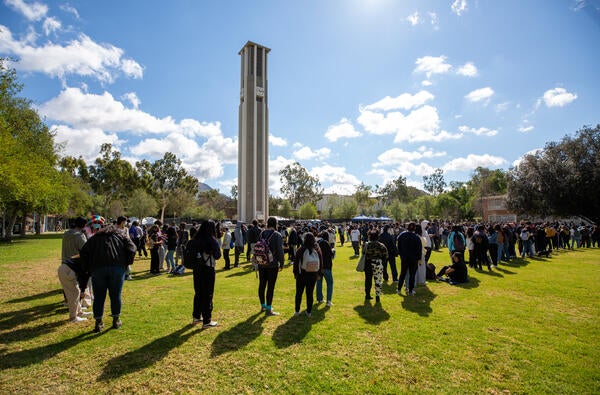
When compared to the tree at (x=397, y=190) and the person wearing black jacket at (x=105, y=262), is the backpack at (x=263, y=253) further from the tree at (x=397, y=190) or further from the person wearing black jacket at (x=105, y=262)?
the tree at (x=397, y=190)

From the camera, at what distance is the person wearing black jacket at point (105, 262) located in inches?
197

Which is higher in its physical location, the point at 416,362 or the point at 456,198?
the point at 456,198

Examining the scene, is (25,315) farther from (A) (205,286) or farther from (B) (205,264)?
(B) (205,264)

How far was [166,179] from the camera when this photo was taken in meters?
67.5

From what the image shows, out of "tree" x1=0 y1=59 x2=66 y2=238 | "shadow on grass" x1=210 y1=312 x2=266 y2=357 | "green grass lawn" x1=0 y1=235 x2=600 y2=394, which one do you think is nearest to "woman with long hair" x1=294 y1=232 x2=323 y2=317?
"green grass lawn" x1=0 y1=235 x2=600 y2=394

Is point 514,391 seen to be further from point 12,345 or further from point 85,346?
point 12,345

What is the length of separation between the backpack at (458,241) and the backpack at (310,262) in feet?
22.2

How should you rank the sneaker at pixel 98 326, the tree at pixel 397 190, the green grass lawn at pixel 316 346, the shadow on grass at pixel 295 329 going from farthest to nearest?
1. the tree at pixel 397 190
2. the sneaker at pixel 98 326
3. the shadow on grass at pixel 295 329
4. the green grass lawn at pixel 316 346

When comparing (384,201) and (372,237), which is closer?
(372,237)

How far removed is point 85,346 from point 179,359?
1594 millimetres

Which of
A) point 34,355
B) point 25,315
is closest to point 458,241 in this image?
point 34,355

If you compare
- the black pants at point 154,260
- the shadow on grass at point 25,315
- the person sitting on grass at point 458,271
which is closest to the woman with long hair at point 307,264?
the shadow on grass at point 25,315

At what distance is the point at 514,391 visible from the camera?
3584 millimetres

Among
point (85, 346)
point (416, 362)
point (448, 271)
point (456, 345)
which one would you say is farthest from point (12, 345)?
point (448, 271)
